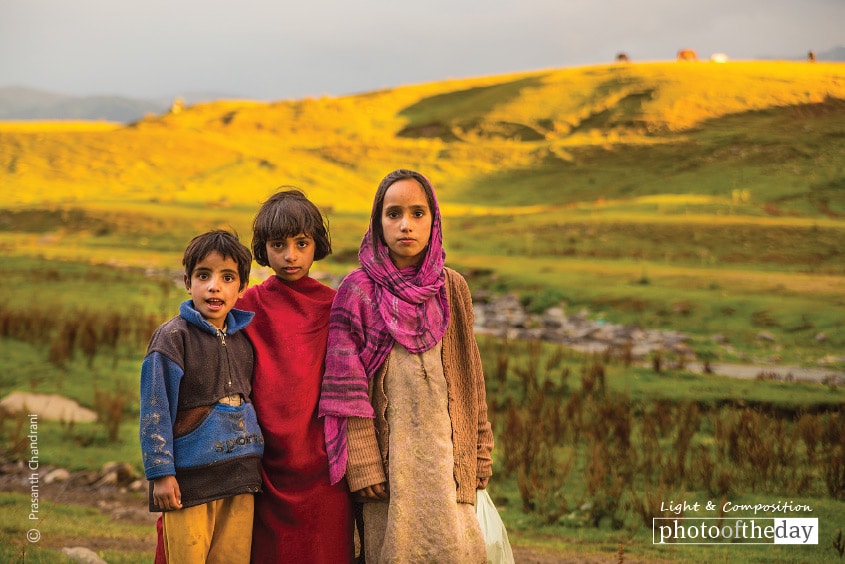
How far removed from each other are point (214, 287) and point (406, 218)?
84cm

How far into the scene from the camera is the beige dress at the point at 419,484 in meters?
3.54

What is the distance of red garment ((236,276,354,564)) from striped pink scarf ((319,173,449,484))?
0.29 feet

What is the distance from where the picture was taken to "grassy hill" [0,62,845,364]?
20016mm

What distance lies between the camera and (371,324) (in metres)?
3.62

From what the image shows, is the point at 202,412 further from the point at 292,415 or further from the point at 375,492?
the point at 375,492

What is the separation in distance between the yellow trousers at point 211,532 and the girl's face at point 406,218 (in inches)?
47.7

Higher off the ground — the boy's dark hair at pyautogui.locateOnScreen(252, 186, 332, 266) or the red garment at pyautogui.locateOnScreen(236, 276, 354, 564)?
the boy's dark hair at pyautogui.locateOnScreen(252, 186, 332, 266)

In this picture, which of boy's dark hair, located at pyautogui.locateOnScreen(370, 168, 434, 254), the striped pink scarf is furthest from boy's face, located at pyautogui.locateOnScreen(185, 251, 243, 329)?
boy's dark hair, located at pyautogui.locateOnScreen(370, 168, 434, 254)

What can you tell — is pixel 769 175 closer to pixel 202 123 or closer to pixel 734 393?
pixel 734 393

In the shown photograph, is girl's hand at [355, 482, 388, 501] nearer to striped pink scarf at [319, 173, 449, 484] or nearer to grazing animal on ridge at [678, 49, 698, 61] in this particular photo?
striped pink scarf at [319, 173, 449, 484]

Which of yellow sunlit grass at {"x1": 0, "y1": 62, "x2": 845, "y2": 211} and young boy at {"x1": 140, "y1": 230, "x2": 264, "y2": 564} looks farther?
yellow sunlit grass at {"x1": 0, "y1": 62, "x2": 845, "y2": 211}

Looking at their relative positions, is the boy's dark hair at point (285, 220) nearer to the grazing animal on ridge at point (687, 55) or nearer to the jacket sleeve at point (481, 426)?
the jacket sleeve at point (481, 426)

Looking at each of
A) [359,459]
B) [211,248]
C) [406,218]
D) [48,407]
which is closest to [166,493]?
[359,459]

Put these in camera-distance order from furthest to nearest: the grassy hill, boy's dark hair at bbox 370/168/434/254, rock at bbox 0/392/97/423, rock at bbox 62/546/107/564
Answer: the grassy hill, rock at bbox 0/392/97/423, rock at bbox 62/546/107/564, boy's dark hair at bbox 370/168/434/254
